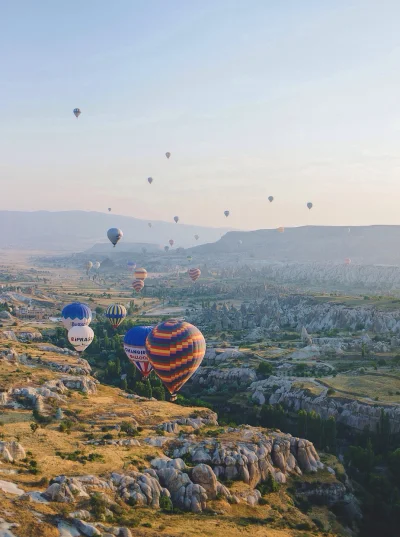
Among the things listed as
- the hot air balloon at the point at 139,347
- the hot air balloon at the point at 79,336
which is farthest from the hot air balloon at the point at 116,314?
the hot air balloon at the point at 139,347

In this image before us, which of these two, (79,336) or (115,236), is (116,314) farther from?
(115,236)

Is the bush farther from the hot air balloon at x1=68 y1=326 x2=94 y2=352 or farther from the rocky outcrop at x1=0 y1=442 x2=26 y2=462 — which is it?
the hot air balloon at x1=68 y1=326 x2=94 y2=352

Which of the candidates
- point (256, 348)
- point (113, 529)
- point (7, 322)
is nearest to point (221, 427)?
point (113, 529)

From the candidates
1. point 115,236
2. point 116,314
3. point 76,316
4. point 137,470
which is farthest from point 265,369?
point 115,236

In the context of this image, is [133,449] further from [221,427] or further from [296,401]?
[296,401]

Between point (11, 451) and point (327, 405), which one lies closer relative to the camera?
point (11, 451)

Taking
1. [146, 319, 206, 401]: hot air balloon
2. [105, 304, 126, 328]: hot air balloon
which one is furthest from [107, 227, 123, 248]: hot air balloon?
[146, 319, 206, 401]: hot air balloon

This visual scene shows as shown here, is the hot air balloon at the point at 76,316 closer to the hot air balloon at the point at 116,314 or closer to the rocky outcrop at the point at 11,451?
the hot air balloon at the point at 116,314
